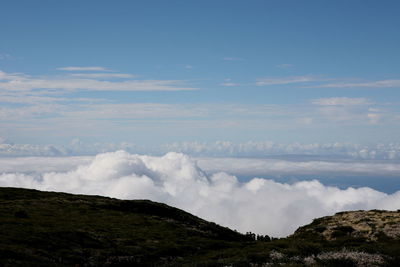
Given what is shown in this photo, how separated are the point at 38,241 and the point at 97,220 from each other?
55.6 ft

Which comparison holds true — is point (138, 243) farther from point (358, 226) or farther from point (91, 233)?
point (358, 226)

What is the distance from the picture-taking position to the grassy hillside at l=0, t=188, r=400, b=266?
2609cm

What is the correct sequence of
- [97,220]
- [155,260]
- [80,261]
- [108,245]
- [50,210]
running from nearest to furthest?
1. [80,261]
2. [155,260]
3. [108,245]
4. [97,220]
5. [50,210]

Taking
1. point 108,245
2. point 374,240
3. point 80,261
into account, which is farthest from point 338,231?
point 80,261

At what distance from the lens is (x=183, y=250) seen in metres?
37.9

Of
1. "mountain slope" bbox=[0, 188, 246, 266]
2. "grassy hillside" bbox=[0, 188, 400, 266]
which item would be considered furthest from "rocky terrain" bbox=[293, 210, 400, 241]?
"mountain slope" bbox=[0, 188, 246, 266]

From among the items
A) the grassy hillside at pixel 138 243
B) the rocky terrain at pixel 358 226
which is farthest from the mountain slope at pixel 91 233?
the rocky terrain at pixel 358 226

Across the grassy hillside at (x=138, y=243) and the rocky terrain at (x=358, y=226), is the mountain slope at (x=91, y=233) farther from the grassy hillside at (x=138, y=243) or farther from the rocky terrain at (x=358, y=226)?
the rocky terrain at (x=358, y=226)

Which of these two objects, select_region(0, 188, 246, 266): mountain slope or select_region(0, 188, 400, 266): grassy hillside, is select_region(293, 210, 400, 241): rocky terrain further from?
select_region(0, 188, 246, 266): mountain slope

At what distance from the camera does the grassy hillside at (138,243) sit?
2609cm

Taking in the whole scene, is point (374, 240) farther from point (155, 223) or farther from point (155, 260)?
point (155, 223)

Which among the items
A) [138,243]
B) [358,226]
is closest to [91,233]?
[138,243]

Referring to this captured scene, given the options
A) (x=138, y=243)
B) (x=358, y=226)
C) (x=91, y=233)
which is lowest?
(x=138, y=243)

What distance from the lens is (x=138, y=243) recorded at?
3903 centimetres
